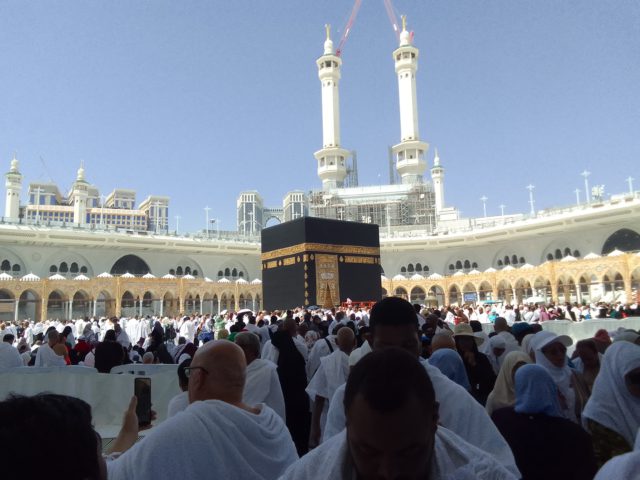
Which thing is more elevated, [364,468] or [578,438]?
[364,468]

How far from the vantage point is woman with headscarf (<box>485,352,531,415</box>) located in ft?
7.89

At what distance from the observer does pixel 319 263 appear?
19719 millimetres

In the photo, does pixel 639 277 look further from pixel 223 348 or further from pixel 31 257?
pixel 31 257

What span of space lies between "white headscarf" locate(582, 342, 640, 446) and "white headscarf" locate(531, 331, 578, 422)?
2.37ft

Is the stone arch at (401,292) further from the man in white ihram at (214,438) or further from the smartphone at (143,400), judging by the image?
the man in white ihram at (214,438)

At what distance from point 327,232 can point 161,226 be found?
55218mm

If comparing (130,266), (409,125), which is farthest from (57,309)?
(409,125)

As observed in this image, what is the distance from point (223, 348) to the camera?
1503 mm

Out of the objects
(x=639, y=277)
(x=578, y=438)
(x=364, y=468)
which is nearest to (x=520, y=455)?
(x=578, y=438)

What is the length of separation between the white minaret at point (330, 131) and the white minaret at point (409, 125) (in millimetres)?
4776

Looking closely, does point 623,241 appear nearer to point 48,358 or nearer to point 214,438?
point 48,358

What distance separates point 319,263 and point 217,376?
720 inches

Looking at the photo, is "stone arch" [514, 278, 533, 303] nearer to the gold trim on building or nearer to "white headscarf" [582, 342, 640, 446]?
the gold trim on building

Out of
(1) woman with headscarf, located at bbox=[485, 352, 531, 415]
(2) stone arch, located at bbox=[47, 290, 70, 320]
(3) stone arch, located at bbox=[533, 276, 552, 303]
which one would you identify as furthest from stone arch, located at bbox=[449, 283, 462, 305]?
(1) woman with headscarf, located at bbox=[485, 352, 531, 415]
